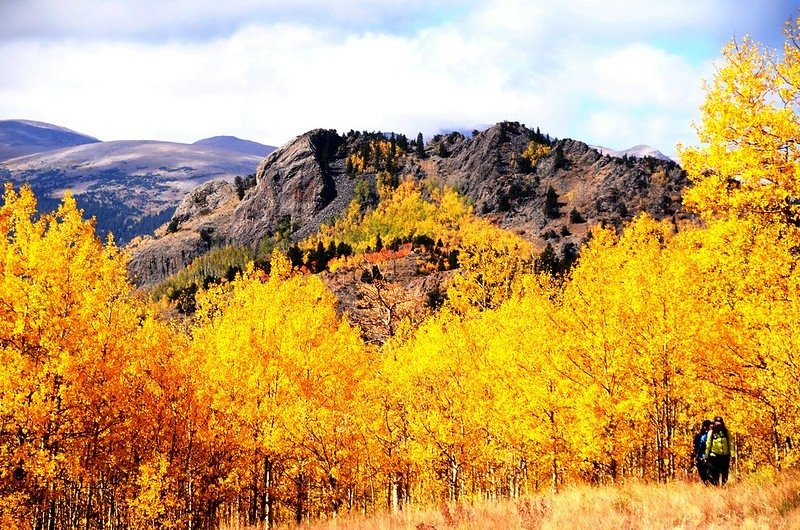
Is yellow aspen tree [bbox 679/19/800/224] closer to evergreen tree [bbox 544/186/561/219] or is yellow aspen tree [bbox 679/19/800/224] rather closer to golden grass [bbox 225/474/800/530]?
golden grass [bbox 225/474/800/530]

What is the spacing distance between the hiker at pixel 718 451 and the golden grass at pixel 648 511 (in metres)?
0.91

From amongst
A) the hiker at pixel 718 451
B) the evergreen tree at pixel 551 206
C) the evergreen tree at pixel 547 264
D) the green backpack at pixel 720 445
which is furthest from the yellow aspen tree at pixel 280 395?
the evergreen tree at pixel 551 206

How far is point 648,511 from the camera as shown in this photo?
1141cm

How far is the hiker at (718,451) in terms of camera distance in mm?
14195

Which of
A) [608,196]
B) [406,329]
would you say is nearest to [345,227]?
[608,196]

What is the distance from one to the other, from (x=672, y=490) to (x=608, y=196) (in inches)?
6015

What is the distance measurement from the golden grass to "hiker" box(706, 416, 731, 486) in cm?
91

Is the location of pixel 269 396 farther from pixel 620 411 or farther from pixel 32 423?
pixel 620 411

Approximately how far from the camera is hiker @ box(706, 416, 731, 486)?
1420 centimetres

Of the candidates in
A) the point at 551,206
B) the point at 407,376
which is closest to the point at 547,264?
the point at 551,206

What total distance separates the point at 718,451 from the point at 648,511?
420 cm

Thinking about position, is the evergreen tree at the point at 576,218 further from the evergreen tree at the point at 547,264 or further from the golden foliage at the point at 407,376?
the golden foliage at the point at 407,376

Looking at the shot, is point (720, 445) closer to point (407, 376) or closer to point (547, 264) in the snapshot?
point (407, 376)

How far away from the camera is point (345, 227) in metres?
180
